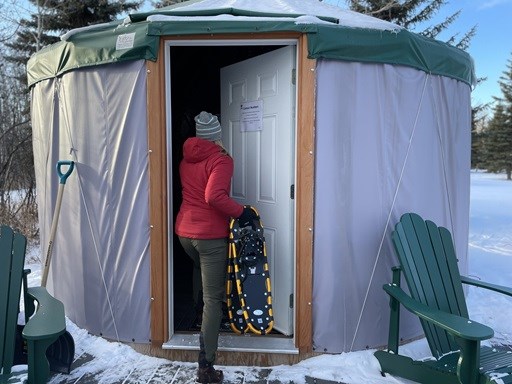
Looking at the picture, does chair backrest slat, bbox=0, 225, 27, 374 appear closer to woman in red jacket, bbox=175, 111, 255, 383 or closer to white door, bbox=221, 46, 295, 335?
woman in red jacket, bbox=175, 111, 255, 383

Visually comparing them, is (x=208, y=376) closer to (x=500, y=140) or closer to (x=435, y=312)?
(x=435, y=312)

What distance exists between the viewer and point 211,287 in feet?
8.49

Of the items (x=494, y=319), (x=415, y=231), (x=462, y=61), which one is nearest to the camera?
(x=415, y=231)

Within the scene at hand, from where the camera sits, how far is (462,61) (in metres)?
3.42

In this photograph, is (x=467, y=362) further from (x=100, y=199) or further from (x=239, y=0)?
(x=239, y=0)

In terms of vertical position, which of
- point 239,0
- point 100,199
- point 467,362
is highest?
point 239,0

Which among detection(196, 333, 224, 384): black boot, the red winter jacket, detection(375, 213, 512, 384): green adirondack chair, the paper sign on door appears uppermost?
the paper sign on door

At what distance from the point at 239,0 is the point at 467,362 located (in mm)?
2818

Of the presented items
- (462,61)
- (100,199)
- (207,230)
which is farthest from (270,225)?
(462,61)

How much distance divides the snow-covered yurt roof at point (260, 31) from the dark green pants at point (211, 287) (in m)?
1.28

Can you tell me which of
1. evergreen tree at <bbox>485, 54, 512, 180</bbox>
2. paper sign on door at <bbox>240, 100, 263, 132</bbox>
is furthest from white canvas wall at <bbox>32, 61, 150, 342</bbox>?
evergreen tree at <bbox>485, 54, 512, 180</bbox>

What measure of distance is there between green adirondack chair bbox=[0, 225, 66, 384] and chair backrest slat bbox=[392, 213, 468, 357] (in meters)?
2.00

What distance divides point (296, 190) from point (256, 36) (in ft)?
3.38

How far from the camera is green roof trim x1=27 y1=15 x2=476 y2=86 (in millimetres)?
2695
